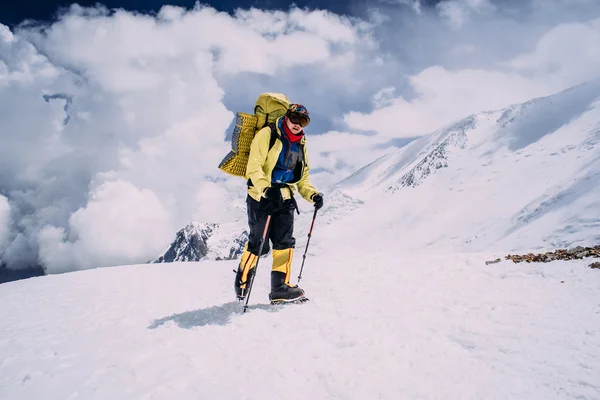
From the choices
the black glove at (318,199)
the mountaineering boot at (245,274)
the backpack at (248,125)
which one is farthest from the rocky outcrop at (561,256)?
the backpack at (248,125)

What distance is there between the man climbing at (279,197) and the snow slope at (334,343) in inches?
17.9

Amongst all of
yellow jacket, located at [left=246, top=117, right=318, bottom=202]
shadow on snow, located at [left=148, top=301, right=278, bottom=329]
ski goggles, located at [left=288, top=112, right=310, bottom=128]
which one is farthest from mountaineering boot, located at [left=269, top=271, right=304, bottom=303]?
ski goggles, located at [left=288, top=112, right=310, bottom=128]

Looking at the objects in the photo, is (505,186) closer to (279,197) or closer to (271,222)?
(271,222)

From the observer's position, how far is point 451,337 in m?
3.37

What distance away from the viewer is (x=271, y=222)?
5438mm

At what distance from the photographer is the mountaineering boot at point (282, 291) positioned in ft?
17.1

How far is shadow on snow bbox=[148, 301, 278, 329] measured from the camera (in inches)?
170

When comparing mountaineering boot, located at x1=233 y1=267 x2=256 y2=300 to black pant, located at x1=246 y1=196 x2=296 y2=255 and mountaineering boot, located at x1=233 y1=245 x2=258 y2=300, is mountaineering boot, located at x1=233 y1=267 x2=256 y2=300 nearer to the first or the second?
mountaineering boot, located at x1=233 y1=245 x2=258 y2=300

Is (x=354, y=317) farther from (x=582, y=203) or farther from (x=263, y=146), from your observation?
(x=582, y=203)

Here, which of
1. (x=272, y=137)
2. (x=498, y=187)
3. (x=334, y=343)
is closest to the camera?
(x=334, y=343)

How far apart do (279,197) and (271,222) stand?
69 centimetres

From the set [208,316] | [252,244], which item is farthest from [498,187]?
[208,316]

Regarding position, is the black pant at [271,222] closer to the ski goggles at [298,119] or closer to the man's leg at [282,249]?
the man's leg at [282,249]

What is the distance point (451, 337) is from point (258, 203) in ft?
10.5
